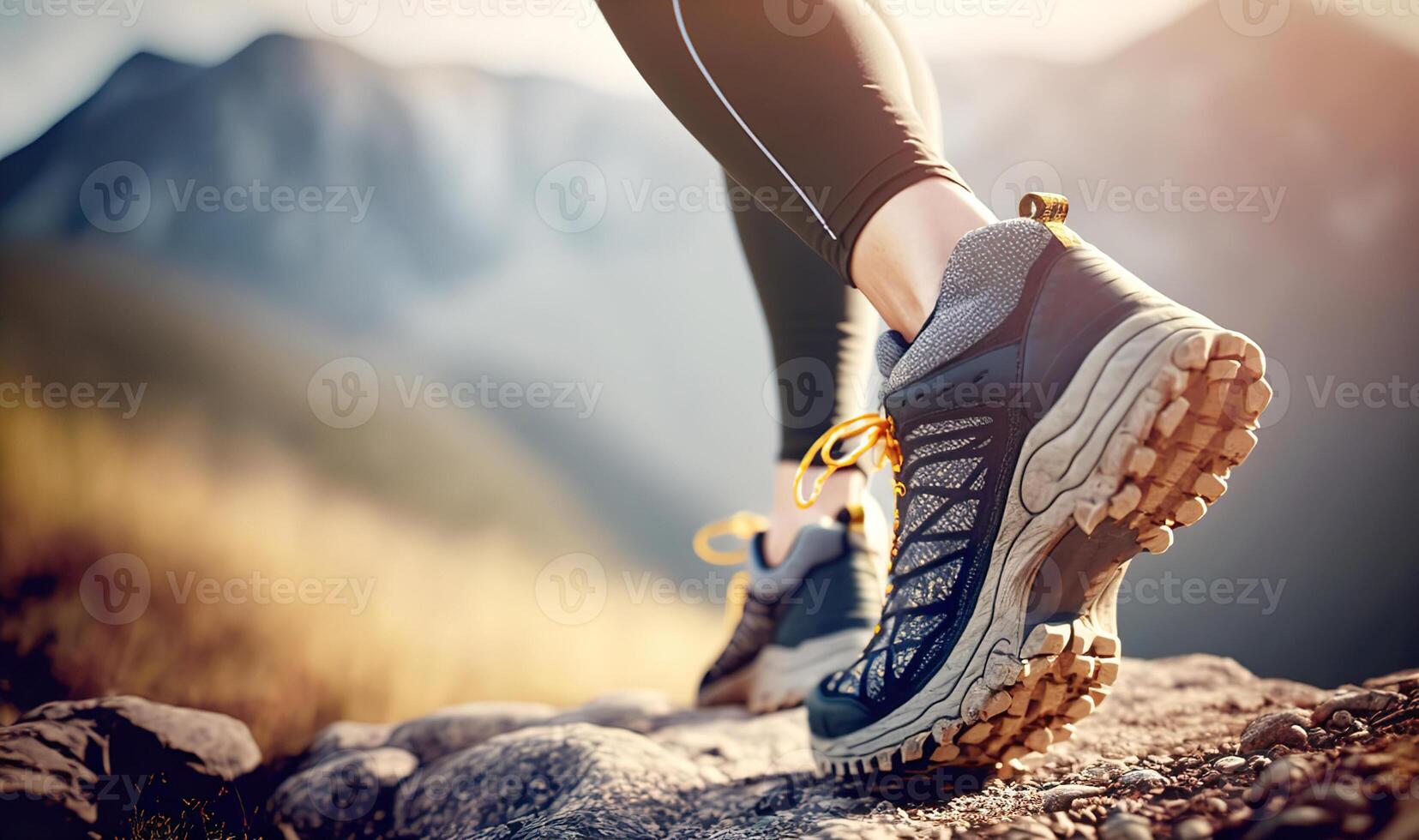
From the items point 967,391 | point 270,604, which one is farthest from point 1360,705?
point 270,604

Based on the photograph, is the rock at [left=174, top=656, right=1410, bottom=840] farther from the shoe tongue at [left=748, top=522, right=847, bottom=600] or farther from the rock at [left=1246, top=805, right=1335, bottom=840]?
the shoe tongue at [left=748, top=522, right=847, bottom=600]

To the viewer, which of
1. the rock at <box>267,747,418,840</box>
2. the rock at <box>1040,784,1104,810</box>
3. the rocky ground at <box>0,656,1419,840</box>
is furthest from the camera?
the rock at <box>267,747,418,840</box>

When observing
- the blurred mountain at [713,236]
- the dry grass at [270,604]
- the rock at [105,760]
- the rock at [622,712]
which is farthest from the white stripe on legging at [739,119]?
the blurred mountain at [713,236]

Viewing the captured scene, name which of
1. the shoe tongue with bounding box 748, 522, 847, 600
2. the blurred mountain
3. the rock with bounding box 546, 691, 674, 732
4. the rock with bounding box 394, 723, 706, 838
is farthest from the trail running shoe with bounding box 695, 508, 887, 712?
the blurred mountain

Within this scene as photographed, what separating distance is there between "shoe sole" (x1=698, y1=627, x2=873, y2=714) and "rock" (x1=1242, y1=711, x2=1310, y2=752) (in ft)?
1.40

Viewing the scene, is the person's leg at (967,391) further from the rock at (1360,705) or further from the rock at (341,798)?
the rock at (341,798)

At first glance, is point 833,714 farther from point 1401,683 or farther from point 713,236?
point 713,236

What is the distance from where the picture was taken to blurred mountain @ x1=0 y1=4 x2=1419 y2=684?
1.64m

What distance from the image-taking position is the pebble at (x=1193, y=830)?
1.67ft

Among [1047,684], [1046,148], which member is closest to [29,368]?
[1047,684]

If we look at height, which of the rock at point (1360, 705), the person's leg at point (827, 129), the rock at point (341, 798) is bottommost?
the rock at point (341, 798)

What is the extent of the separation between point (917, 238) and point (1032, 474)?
234 mm

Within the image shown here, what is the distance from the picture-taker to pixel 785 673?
1.24 metres

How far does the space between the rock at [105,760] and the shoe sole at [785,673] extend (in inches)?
27.2
